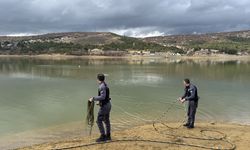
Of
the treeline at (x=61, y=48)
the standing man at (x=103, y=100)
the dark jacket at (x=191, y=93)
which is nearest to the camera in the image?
the standing man at (x=103, y=100)

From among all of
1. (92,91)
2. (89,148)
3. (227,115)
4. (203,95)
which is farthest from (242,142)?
(92,91)

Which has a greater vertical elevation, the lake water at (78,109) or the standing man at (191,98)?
the standing man at (191,98)

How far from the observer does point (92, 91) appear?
26250 millimetres

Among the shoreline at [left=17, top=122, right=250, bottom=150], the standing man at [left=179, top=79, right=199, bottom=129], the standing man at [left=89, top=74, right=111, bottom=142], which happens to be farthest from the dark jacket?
the standing man at [left=89, top=74, right=111, bottom=142]

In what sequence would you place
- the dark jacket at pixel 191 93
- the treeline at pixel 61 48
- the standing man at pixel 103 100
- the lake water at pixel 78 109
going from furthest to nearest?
1. the treeline at pixel 61 48
2. the lake water at pixel 78 109
3. the dark jacket at pixel 191 93
4. the standing man at pixel 103 100

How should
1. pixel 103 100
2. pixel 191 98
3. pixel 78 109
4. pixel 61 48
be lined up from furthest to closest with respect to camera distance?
pixel 61 48, pixel 78 109, pixel 191 98, pixel 103 100

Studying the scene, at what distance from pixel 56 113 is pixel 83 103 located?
316 centimetres

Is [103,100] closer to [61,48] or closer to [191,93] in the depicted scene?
[191,93]

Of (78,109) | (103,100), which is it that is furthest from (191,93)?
(78,109)

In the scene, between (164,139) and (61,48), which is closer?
(164,139)

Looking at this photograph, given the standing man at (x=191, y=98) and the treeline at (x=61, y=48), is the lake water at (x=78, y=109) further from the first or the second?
the treeline at (x=61, y=48)

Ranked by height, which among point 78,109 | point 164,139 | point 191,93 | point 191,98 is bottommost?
point 78,109

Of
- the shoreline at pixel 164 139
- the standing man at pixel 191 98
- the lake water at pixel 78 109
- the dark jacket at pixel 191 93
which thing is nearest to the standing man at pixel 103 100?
the shoreline at pixel 164 139

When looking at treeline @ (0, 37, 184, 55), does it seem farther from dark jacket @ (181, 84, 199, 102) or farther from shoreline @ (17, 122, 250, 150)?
shoreline @ (17, 122, 250, 150)
